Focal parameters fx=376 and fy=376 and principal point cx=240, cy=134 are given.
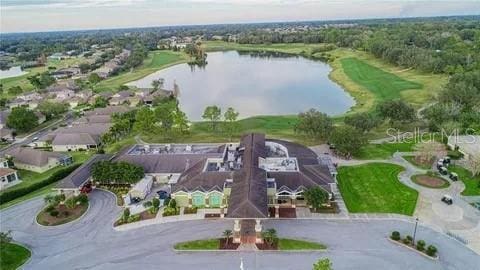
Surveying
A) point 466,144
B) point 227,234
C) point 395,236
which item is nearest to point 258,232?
point 227,234

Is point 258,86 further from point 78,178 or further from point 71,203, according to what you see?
point 71,203

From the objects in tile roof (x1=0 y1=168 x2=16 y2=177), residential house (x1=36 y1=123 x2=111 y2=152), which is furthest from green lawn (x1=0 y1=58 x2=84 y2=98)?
tile roof (x1=0 y1=168 x2=16 y2=177)

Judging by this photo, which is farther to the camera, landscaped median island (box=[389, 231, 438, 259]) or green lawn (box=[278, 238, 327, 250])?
green lawn (box=[278, 238, 327, 250])

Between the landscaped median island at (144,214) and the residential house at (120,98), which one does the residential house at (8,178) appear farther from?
the residential house at (120,98)

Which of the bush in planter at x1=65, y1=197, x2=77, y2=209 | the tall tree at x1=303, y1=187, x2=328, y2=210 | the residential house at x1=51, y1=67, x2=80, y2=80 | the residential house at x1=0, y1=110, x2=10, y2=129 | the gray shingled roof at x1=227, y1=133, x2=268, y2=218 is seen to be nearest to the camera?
the gray shingled roof at x1=227, y1=133, x2=268, y2=218

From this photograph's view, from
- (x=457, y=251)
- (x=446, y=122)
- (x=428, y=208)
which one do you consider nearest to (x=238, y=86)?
(x=446, y=122)

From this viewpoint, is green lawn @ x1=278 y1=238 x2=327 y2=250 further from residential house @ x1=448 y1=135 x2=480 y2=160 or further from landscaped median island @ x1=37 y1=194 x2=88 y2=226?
residential house @ x1=448 y1=135 x2=480 y2=160

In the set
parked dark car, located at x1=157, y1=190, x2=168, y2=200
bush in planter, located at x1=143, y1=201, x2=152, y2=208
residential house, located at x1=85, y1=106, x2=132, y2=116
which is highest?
residential house, located at x1=85, y1=106, x2=132, y2=116

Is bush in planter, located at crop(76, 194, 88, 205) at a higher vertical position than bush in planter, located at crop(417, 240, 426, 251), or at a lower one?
higher
